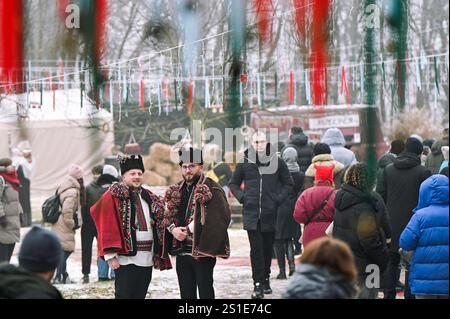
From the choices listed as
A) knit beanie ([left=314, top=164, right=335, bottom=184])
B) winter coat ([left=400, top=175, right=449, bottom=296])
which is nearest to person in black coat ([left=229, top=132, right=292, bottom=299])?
knit beanie ([left=314, top=164, right=335, bottom=184])

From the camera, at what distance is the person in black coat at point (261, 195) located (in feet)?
36.2

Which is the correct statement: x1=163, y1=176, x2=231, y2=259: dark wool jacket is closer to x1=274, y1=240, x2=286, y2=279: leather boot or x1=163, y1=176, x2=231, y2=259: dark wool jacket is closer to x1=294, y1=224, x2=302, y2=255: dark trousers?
x1=274, y1=240, x2=286, y2=279: leather boot

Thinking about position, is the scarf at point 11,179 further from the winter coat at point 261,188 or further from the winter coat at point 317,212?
the winter coat at point 317,212

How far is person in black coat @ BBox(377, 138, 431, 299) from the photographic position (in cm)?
1053

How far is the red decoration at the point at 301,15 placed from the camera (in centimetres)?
1394

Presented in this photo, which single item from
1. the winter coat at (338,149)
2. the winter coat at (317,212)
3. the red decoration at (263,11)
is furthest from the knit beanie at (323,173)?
the red decoration at (263,11)

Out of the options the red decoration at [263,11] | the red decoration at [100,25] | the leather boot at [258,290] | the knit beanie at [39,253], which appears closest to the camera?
the knit beanie at [39,253]

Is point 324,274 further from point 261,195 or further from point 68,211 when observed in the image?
point 68,211

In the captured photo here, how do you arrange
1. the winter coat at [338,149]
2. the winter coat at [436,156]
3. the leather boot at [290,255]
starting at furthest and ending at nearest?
the winter coat at [436,156], the winter coat at [338,149], the leather boot at [290,255]

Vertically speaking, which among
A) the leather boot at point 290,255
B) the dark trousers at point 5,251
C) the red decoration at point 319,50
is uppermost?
the red decoration at point 319,50

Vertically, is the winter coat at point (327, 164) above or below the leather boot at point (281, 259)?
above

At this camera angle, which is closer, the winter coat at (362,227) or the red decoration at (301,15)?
the winter coat at (362,227)

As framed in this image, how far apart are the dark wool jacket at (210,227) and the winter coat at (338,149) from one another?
12.6ft
